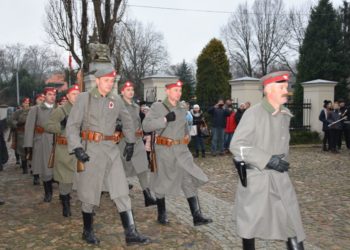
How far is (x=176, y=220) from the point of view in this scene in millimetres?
5895

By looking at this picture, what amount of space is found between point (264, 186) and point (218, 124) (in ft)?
32.4

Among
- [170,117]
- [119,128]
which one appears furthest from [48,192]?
[170,117]

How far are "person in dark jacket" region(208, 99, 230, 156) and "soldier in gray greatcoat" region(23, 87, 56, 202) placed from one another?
663cm

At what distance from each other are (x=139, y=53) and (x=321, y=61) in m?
28.9

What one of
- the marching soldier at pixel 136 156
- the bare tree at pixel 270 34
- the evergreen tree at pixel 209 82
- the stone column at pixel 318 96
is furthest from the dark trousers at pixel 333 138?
the bare tree at pixel 270 34

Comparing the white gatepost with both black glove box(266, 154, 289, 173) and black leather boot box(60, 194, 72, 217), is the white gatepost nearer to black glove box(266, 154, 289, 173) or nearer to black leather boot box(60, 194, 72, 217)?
black leather boot box(60, 194, 72, 217)

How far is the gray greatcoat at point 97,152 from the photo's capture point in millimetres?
4645

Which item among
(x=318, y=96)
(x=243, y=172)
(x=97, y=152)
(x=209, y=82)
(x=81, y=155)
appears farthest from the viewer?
(x=209, y=82)

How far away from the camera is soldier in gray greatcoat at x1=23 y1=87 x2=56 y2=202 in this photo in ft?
23.1

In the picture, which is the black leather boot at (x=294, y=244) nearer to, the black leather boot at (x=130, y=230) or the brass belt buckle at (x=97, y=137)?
the black leather boot at (x=130, y=230)

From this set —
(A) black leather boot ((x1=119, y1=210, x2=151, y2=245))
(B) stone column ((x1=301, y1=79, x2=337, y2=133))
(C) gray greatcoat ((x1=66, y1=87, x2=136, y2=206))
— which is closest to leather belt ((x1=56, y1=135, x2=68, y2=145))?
(C) gray greatcoat ((x1=66, y1=87, x2=136, y2=206))

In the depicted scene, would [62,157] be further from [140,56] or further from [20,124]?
[140,56]

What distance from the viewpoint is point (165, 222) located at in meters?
5.71

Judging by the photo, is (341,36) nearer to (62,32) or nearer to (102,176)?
(62,32)
